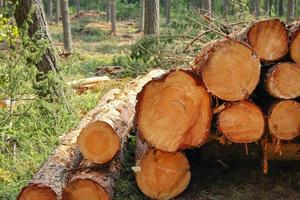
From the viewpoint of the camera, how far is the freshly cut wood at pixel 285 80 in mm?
4574

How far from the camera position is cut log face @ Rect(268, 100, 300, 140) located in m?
4.61

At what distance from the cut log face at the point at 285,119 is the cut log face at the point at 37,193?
211 cm

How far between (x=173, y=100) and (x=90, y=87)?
6550 mm

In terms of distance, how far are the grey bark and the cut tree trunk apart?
370 centimetres

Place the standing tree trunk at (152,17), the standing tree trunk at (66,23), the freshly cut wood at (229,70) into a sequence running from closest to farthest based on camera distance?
1. the freshly cut wood at (229,70)
2. the standing tree trunk at (152,17)
3. the standing tree trunk at (66,23)

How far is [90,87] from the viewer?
11.0 m

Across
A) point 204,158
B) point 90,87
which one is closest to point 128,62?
point 90,87

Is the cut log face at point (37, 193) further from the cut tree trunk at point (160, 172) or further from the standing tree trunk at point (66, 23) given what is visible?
the standing tree trunk at point (66, 23)

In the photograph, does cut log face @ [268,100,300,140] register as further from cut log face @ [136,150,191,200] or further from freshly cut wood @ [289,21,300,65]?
cut log face @ [136,150,191,200]


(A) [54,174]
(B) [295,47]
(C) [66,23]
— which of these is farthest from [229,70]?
(C) [66,23]

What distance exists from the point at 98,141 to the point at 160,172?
661 mm

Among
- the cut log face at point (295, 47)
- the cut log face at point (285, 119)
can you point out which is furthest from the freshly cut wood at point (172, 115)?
the cut log face at point (295, 47)

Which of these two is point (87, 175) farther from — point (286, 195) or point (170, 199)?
point (286, 195)

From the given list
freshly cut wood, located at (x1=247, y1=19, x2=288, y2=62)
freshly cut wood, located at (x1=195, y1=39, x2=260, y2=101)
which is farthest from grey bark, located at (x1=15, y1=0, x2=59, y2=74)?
freshly cut wood, located at (x1=247, y1=19, x2=288, y2=62)
